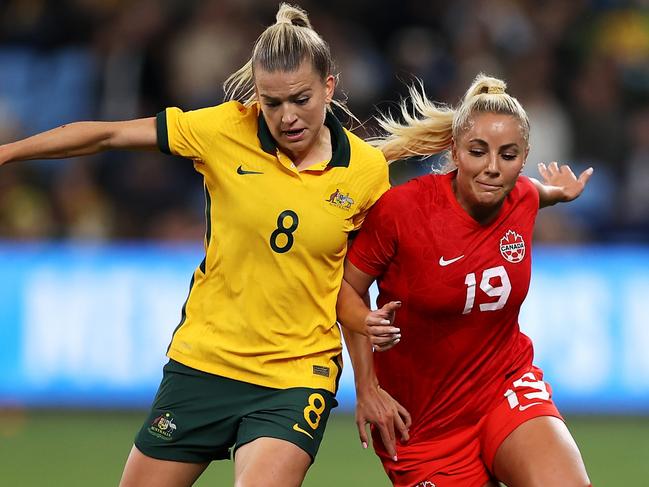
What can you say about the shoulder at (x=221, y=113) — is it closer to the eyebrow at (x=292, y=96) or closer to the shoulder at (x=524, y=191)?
the eyebrow at (x=292, y=96)

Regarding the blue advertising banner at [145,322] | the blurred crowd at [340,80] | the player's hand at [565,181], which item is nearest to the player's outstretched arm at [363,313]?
the player's hand at [565,181]

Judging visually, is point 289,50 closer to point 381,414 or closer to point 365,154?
point 365,154

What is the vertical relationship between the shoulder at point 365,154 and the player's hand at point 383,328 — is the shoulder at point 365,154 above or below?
Answer: above

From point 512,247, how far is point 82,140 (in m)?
1.86

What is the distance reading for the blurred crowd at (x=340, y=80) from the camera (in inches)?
467

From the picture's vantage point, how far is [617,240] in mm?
11961

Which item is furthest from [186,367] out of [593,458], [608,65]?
[608,65]

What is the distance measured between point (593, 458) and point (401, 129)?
3999 millimetres

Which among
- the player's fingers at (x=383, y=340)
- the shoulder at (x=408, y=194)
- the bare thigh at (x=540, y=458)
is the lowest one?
the bare thigh at (x=540, y=458)

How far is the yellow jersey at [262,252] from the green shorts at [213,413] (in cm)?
5

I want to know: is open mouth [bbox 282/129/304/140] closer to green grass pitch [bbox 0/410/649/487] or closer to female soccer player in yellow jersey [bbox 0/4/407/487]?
female soccer player in yellow jersey [bbox 0/4/407/487]

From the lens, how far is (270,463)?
16.6 feet

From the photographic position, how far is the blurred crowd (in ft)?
38.9

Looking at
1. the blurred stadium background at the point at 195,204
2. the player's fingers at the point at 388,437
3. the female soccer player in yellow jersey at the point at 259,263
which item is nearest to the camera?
the female soccer player in yellow jersey at the point at 259,263
